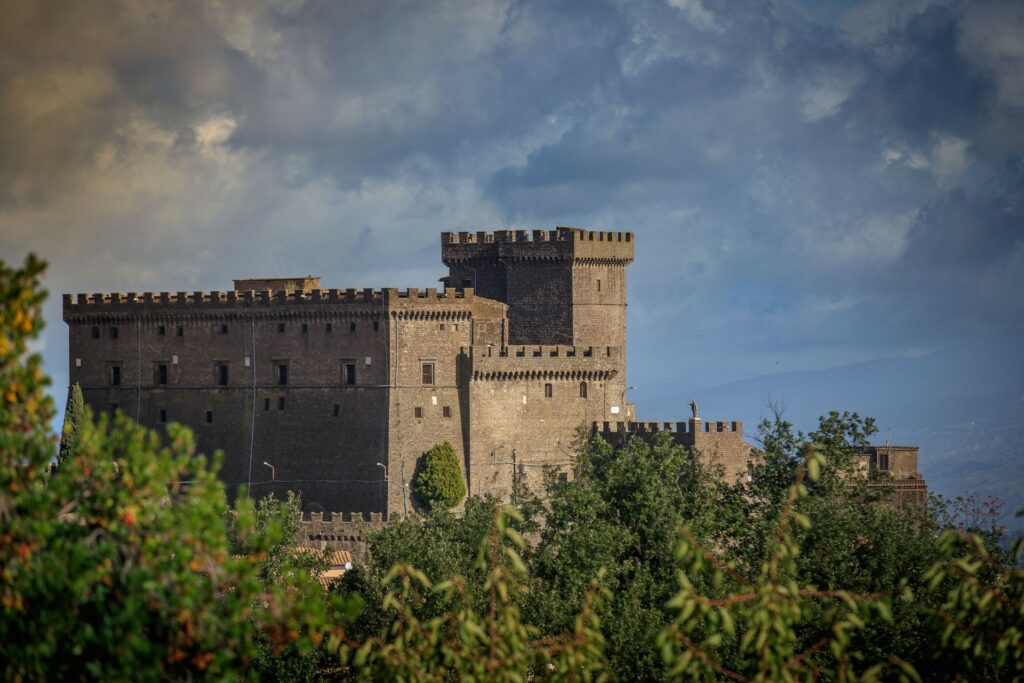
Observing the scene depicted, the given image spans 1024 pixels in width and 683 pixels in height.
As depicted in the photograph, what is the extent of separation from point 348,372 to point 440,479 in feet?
19.7

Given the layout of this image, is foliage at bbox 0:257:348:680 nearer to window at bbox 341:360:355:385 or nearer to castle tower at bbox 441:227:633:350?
window at bbox 341:360:355:385

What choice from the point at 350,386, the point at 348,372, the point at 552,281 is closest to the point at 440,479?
the point at 350,386

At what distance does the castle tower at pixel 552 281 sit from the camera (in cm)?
7569

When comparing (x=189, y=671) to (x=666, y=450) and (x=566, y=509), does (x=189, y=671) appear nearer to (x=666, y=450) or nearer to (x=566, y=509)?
(x=566, y=509)

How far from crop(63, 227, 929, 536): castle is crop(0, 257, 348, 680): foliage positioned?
44309 mm

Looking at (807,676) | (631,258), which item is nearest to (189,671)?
(807,676)

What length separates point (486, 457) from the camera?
69625mm

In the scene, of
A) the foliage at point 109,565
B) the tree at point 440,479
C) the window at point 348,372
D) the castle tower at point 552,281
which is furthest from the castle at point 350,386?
the foliage at point 109,565

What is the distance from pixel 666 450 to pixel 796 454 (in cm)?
400

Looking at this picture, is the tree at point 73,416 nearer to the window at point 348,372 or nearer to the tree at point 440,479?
the window at point 348,372

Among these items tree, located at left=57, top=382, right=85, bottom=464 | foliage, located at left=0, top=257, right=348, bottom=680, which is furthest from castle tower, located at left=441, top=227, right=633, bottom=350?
foliage, located at left=0, top=257, right=348, bottom=680

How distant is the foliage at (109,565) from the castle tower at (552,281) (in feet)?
178

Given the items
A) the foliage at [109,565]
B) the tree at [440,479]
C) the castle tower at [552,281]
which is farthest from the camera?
the castle tower at [552,281]

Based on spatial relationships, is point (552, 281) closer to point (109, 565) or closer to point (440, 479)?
point (440, 479)
